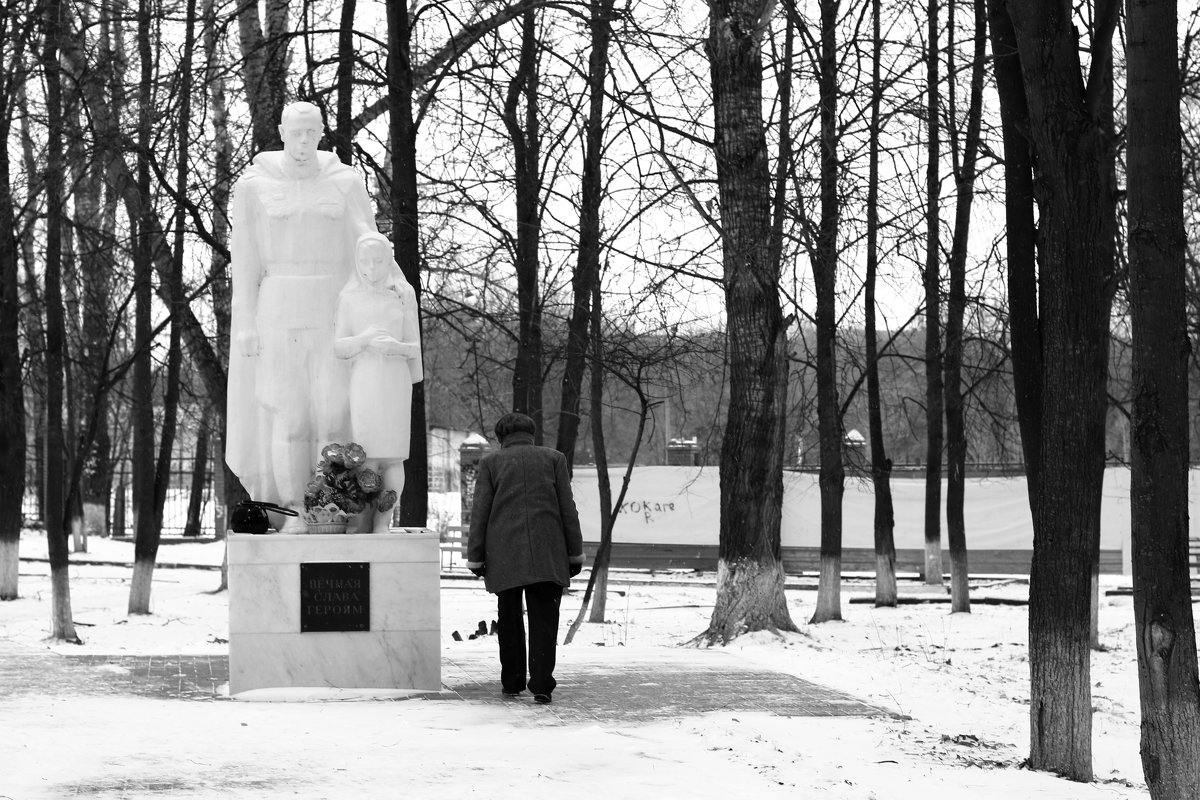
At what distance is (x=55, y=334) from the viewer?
18.3 m

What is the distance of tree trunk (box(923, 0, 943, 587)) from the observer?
64.2 feet

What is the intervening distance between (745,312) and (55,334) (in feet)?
29.6

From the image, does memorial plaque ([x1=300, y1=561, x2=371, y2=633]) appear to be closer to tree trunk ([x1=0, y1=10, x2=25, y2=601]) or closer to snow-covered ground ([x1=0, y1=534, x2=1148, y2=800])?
snow-covered ground ([x1=0, y1=534, x2=1148, y2=800])

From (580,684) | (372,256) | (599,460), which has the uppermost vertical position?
(372,256)

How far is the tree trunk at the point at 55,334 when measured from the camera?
16.9 metres

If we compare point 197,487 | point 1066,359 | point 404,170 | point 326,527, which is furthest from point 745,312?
point 197,487

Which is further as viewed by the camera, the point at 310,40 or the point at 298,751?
the point at 310,40

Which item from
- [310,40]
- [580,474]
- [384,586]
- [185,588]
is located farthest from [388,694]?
[580,474]

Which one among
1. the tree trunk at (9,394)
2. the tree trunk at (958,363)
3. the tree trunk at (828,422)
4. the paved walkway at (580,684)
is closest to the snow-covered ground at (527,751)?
the paved walkway at (580,684)

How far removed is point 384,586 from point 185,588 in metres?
16.6

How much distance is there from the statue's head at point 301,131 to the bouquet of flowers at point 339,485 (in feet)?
6.22

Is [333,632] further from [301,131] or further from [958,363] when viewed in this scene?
[958,363]

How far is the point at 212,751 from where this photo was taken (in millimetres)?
7008

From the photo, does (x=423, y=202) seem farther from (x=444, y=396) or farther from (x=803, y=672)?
(x=444, y=396)
